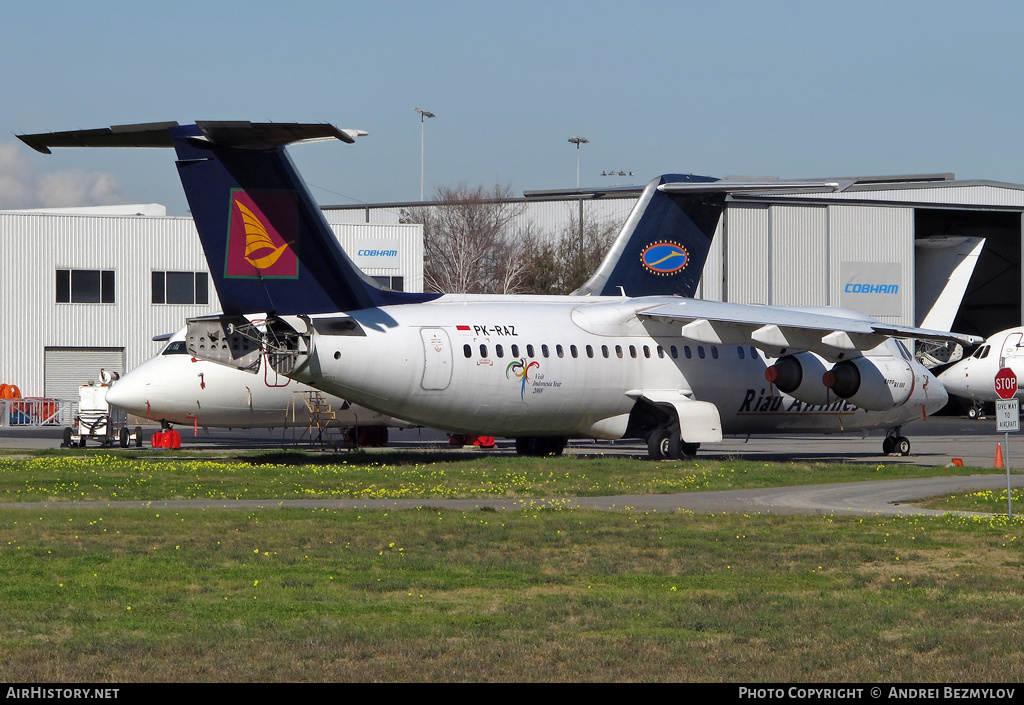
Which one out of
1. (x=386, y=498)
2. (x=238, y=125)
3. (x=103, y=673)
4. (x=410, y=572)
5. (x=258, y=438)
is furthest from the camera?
(x=258, y=438)

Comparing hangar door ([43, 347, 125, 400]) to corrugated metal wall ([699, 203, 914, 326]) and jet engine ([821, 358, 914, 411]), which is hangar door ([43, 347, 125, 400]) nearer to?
corrugated metal wall ([699, 203, 914, 326])

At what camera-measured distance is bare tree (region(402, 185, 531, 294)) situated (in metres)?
80.3

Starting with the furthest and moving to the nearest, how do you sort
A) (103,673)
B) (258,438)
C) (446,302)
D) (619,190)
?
(258,438) → (619,190) → (446,302) → (103,673)

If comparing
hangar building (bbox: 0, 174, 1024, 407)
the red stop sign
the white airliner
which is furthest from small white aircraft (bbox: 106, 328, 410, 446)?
hangar building (bbox: 0, 174, 1024, 407)

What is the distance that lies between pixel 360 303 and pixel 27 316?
3515cm

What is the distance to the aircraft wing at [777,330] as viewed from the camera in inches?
1000

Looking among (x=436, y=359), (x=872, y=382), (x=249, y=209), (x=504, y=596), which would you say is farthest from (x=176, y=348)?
(x=504, y=596)

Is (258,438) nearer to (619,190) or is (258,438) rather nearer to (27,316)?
(619,190)

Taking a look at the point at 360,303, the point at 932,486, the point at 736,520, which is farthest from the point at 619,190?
the point at 736,520

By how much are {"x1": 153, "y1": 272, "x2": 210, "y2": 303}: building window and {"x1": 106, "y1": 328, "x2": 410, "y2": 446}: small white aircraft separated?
25993 millimetres

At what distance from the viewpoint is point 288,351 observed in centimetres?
2205

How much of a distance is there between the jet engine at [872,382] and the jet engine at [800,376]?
0.84 ft

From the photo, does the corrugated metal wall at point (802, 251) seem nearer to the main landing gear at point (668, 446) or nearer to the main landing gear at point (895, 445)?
the main landing gear at point (895, 445)

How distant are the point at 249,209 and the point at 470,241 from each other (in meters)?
63.6
